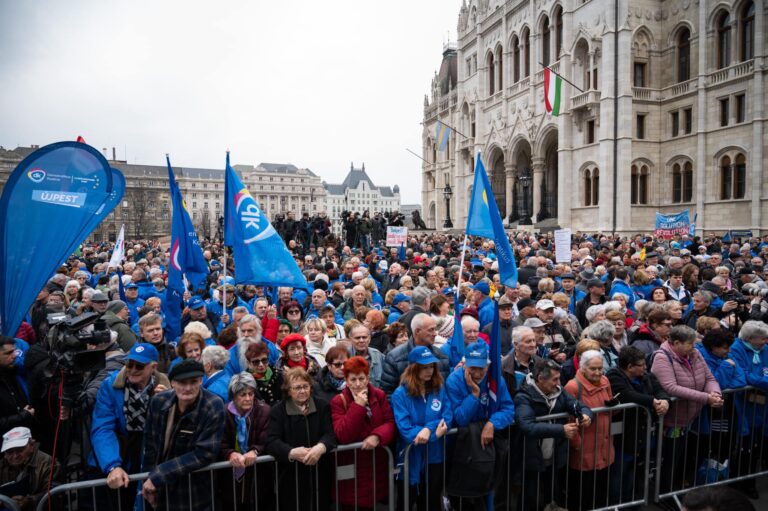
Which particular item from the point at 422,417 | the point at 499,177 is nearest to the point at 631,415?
the point at 422,417

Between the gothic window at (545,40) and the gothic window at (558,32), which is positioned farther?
the gothic window at (545,40)

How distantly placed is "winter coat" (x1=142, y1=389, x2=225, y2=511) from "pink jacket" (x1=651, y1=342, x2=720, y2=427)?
3.90m

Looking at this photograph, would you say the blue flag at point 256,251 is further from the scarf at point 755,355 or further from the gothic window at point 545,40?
the gothic window at point 545,40

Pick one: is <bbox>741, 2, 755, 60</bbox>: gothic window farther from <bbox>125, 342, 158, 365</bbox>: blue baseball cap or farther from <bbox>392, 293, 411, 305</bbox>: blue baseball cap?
<bbox>125, 342, 158, 365</bbox>: blue baseball cap

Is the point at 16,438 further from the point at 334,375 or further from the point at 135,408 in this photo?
the point at 334,375

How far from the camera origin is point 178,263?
6.97 meters

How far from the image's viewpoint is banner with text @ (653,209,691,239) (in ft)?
55.9

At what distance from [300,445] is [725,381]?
Result: 409cm

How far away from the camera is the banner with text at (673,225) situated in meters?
17.0

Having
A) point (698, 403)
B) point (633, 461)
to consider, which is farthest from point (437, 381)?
point (698, 403)

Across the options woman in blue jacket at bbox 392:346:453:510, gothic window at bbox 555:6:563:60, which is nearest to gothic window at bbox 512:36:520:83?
gothic window at bbox 555:6:563:60

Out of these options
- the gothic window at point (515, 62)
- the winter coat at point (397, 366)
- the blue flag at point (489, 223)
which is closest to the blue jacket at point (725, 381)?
the blue flag at point (489, 223)

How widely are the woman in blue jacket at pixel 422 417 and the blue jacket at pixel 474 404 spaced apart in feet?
0.22

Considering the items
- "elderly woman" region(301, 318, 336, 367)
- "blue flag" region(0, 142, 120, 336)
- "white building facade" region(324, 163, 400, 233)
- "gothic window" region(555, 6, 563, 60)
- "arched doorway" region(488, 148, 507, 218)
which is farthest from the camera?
"white building facade" region(324, 163, 400, 233)
